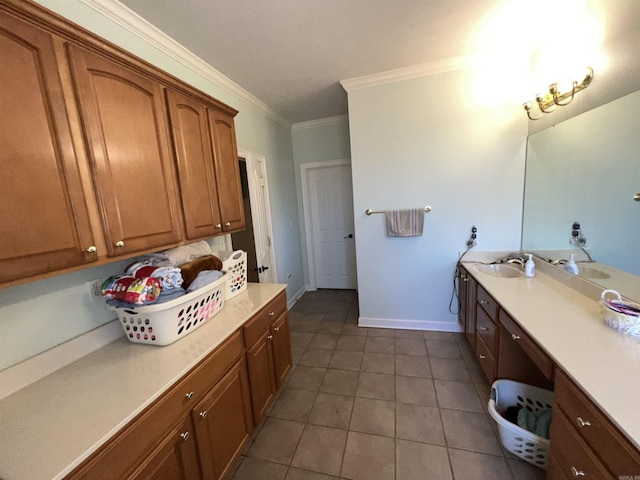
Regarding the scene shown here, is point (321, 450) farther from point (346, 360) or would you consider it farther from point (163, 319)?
point (163, 319)

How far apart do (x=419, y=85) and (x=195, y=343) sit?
273cm

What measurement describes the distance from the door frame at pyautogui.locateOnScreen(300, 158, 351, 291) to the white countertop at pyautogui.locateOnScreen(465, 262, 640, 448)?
251cm

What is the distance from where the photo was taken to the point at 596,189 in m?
1.53

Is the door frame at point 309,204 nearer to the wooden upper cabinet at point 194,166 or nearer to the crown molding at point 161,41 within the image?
the crown molding at point 161,41

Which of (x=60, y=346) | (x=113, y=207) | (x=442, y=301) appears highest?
(x=113, y=207)

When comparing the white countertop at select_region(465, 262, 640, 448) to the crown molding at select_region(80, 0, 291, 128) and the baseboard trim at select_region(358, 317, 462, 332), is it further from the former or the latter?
the crown molding at select_region(80, 0, 291, 128)

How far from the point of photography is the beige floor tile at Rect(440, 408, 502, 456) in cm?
147

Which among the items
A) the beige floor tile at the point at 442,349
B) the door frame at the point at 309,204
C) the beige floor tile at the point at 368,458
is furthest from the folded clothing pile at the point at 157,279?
the door frame at the point at 309,204

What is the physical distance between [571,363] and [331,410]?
141 cm

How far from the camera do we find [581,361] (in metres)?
1.00

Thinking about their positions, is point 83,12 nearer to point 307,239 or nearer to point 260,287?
point 260,287

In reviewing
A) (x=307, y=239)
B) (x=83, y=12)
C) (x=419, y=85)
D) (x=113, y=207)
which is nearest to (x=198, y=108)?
(x=83, y=12)

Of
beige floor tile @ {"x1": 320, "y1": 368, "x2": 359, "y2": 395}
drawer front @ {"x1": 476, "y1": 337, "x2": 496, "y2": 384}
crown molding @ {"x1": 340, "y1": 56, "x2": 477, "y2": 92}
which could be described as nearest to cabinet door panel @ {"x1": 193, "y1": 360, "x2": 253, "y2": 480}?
beige floor tile @ {"x1": 320, "y1": 368, "x2": 359, "y2": 395}

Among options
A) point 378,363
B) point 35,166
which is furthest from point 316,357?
point 35,166
